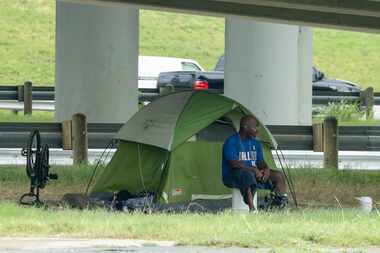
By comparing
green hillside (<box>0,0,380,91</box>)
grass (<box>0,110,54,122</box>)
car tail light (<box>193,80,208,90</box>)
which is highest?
green hillside (<box>0,0,380,91</box>)

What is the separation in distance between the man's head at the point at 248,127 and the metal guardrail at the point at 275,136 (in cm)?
442

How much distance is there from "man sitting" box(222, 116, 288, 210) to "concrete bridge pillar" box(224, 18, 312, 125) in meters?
9.22

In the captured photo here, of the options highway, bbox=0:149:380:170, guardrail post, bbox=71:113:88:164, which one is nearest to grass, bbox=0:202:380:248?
guardrail post, bbox=71:113:88:164

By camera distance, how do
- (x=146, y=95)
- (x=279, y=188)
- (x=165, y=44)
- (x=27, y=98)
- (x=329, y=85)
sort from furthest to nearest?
(x=165, y=44)
(x=329, y=85)
(x=146, y=95)
(x=27, y=98)
(x=279, y=188)

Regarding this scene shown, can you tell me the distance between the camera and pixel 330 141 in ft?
57.8

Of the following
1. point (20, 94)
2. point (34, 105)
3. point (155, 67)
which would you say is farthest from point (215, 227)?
point (155, 67)

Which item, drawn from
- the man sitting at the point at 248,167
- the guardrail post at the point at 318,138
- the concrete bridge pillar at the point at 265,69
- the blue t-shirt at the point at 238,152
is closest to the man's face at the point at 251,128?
the man sitting at the point at 248,167

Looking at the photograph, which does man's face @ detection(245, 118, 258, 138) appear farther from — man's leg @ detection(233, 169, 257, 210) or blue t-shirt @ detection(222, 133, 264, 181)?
man's leg @ detection(233, 169, 257, 210)

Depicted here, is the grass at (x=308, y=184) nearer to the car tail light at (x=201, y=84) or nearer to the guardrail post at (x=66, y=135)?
the guardrail post at (x=66, y=135)

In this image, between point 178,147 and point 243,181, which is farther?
point 178,147

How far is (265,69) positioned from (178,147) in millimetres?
9345

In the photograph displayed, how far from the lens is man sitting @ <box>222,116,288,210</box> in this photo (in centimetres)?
1295

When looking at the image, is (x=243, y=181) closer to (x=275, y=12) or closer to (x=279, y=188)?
(x=279, y=188)

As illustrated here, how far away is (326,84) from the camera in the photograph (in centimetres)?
3753
